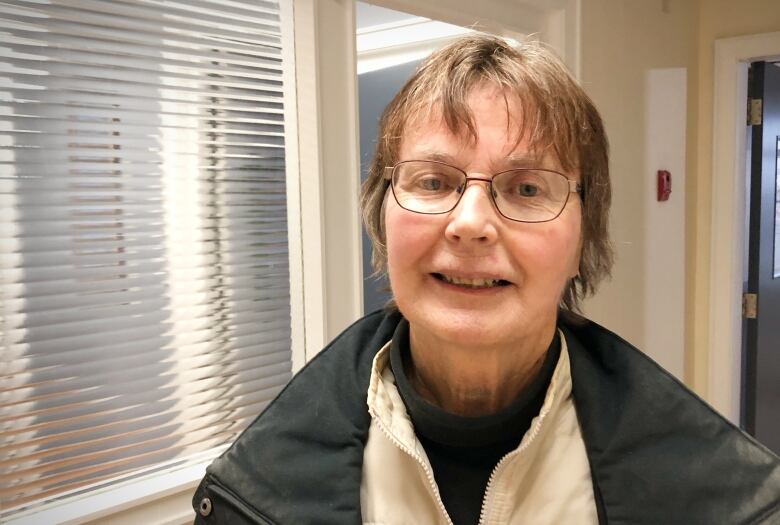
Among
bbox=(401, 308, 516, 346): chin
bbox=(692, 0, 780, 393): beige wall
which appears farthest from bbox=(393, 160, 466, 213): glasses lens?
bbox=(692, 0, 780, 393): beige wall

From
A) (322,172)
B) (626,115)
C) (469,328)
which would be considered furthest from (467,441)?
(626,115)

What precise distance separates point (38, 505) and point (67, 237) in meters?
0.49

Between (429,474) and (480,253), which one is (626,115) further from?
(429,474)

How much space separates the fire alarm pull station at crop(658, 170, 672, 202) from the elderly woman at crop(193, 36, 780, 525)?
1994 mm

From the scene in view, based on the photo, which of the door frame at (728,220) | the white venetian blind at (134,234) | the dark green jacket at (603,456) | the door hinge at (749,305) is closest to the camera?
the dark green jacket at (603,456)

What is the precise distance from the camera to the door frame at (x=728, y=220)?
311 cm

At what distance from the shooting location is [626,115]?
8.93 ft

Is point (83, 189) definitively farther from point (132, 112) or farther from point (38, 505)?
point (38, 505)

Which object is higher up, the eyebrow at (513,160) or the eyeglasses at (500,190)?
the eyebrow at (513,160)

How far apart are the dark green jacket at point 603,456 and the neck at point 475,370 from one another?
75mm

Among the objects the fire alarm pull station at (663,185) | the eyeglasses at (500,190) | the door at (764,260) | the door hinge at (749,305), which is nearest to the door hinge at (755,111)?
the door at (764,260)

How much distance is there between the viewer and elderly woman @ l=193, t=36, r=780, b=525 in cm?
92

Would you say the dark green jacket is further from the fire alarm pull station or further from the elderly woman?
the fire alarm pull station

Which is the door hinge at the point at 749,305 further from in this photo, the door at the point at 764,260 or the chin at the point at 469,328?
the chin at the point at 469,328
